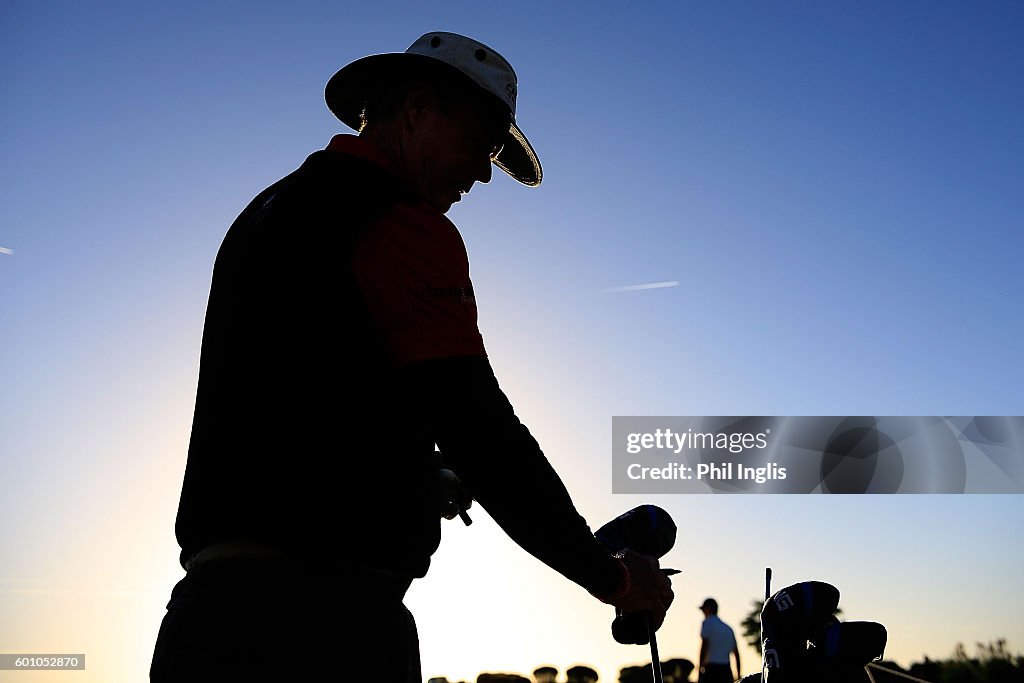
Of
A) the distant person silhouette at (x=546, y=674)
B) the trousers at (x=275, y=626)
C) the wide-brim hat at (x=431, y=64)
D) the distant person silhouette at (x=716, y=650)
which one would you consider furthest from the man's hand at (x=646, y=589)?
the distant person silhouette at (x=546, y=674)

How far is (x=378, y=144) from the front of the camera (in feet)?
8.42

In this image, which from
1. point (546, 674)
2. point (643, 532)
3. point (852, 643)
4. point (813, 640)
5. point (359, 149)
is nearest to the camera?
point (359, 149)

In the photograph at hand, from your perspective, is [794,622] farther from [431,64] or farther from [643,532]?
[431,64]

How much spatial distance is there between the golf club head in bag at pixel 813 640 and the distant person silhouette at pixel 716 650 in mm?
7622

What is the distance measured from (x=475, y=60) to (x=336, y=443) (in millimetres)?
1155

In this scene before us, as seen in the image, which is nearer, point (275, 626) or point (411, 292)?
point (275, 626)

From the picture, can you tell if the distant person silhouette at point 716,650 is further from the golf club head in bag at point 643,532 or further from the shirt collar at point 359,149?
the shirt collar at point 359,149

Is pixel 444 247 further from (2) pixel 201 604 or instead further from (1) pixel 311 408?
(2) pixel 201 604

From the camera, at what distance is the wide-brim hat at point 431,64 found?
258 centimetres

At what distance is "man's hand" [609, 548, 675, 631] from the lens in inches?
97.4

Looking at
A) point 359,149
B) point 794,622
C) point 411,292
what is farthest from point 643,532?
point 794,622

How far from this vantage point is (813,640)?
21.9ft

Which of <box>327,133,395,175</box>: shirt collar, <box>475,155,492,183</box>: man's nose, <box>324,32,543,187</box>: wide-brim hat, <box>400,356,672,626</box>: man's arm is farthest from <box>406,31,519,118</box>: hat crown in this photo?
<box>400,356,672,626</box>: man's arm

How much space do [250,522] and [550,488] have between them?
657mm
